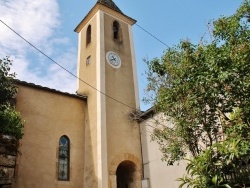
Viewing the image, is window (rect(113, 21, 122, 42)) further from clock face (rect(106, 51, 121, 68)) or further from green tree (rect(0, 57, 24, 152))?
green tree (rect(0, 57, 24, 152))

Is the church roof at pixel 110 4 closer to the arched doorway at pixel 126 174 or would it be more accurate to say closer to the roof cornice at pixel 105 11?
the roof cornice at pixel 105 11

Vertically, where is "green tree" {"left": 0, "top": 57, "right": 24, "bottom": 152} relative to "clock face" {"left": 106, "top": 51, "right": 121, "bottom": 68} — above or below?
below

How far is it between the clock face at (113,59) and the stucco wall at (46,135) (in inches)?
118

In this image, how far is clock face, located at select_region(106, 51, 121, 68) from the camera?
17.5 m

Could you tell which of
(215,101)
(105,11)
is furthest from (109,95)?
(215,101)

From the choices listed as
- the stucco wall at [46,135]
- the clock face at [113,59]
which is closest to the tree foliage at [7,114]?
the stucco wall at [46,135]

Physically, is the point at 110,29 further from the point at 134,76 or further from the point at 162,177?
the point at 162,177

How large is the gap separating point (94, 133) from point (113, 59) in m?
4.83

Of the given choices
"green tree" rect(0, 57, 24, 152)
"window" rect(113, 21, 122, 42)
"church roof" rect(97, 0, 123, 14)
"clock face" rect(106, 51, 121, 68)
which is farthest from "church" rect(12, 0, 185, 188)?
"green tree" rect(0, 57, 24, 152)

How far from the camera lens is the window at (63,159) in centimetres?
1438

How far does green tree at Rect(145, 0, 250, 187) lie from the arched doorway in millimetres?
6595

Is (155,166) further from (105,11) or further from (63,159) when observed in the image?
(105,11)

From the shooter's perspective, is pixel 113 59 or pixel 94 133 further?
pixel 113 59

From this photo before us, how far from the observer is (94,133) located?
15242 mm
